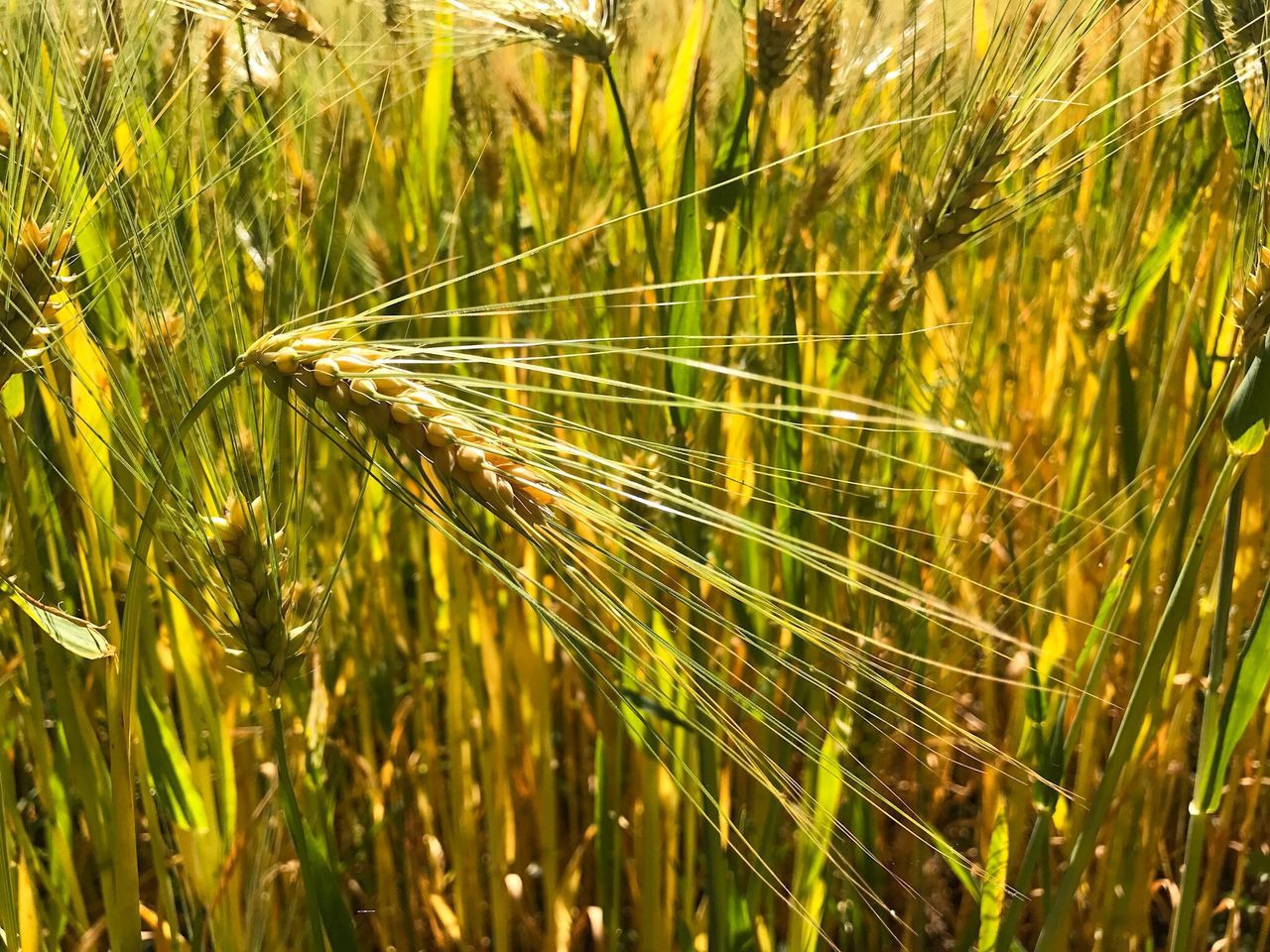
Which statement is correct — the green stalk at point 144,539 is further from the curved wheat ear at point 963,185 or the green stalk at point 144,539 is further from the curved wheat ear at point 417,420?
the curved wheat ear at point 963,185

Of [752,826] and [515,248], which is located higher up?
[515,248]

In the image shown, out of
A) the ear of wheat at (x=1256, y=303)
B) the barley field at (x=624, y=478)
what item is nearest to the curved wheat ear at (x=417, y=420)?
the barley field at (x=624, y=478)

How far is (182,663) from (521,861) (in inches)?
18.6

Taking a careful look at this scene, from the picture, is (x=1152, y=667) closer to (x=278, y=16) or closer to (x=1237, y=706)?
(x=1237, y=706)

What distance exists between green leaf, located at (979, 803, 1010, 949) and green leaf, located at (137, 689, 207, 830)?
485 millimetres

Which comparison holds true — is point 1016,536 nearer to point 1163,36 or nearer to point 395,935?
point 1163,36

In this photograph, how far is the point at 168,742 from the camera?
25.2 inches

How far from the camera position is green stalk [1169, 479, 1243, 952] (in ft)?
1.94

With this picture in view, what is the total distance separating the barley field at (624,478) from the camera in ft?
1.69

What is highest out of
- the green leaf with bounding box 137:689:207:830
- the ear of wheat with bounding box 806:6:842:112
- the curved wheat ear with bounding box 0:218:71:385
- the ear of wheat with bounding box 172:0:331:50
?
the ear of wheat with bounding box 172:0:331:50

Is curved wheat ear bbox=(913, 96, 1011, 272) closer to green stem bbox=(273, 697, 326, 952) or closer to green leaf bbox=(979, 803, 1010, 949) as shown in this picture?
green leaf bbox=(979, 803, 1010, 949)

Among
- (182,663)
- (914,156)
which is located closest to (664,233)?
(914,156)

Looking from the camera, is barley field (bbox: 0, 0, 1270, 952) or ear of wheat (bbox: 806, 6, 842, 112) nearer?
barley field (bbox: 0, 0, 1270, 952)

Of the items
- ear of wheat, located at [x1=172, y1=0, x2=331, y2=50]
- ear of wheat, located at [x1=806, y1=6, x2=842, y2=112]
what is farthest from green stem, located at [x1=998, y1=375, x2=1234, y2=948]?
ear of wheat, located at [x1=172, y1=0, x2=331, y2=50]
